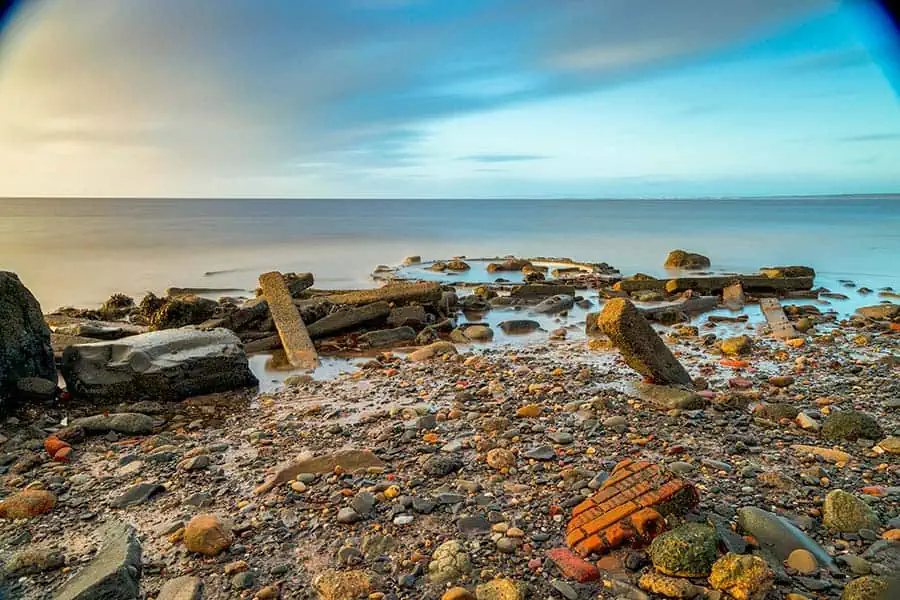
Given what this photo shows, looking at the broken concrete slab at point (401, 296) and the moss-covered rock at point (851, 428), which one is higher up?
the broken concrete slab at point (401, 296)

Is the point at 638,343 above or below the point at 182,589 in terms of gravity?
above

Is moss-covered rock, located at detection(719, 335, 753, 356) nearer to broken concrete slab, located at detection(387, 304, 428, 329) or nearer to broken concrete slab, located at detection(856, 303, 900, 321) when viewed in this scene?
broken concrete slab, located at detection(856, 303, 900, 321)

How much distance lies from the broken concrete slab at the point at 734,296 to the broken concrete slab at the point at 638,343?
6.23 m

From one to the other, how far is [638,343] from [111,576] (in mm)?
4524

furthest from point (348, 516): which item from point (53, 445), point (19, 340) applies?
point (19, 340)

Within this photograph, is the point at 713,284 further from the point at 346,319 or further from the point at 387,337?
the point at 346,319

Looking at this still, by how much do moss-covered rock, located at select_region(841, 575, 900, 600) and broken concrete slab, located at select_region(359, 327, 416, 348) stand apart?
6.52 meters

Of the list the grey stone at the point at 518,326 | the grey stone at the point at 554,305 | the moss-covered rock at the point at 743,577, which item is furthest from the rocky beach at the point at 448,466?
the grey stone at the point at 554,305

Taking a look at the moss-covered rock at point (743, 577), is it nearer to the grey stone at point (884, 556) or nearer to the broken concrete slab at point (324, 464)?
the grey stone at point (884, 556)

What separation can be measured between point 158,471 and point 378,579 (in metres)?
2.22

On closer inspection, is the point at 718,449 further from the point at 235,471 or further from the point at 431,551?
the point at 235,471

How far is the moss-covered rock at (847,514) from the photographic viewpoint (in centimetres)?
305

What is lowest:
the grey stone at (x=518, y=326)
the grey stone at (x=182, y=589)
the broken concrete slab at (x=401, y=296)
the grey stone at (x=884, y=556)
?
the grey stone at (x=518, y=326)

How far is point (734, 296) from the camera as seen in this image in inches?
452
